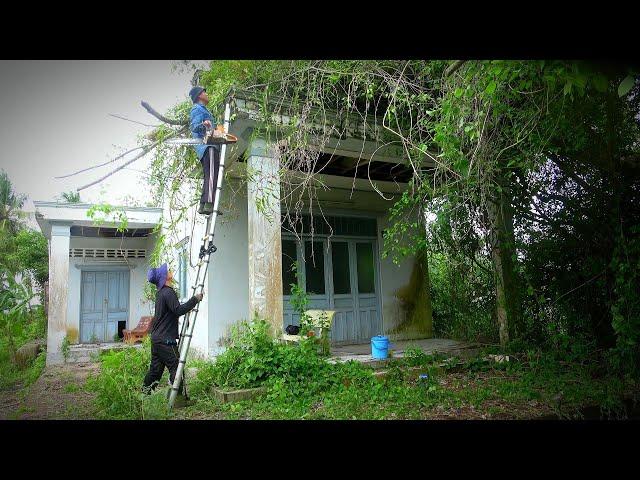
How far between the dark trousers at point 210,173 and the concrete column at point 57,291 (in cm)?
593

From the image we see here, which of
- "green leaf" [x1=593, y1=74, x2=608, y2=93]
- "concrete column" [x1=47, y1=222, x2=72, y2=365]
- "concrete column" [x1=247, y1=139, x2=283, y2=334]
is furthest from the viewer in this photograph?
"concrete column" [x1=47, y1=222, x2=72, y2=365]

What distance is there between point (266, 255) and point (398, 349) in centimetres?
315

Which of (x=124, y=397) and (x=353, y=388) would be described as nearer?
(x=124, y=397)

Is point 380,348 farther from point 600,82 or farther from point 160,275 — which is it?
point 600,82

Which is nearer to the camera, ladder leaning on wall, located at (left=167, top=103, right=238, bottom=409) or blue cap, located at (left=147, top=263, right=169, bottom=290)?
ladder leaning on wall, located at (left=167, top=103, right=238, bottom=409)

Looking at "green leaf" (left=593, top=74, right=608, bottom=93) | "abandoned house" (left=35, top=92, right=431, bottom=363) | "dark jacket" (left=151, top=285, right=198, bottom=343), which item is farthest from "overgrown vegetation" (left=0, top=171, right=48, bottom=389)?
"green leaf" (left=593, top=74, right=608, bottom=93)

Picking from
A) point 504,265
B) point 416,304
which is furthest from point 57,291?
point 504,265

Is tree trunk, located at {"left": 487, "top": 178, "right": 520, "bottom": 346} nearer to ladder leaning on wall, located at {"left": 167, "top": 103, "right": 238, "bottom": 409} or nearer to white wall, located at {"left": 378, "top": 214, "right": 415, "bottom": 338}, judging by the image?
white wall, located at {"left": 378, "top": 214, "right": 415, "bottom": 338}

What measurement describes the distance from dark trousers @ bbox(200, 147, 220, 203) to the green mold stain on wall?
5411 millimetres

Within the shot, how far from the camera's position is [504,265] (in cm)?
686

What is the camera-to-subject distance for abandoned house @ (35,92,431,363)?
5.62 meters

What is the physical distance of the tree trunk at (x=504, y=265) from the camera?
22.0 feet
